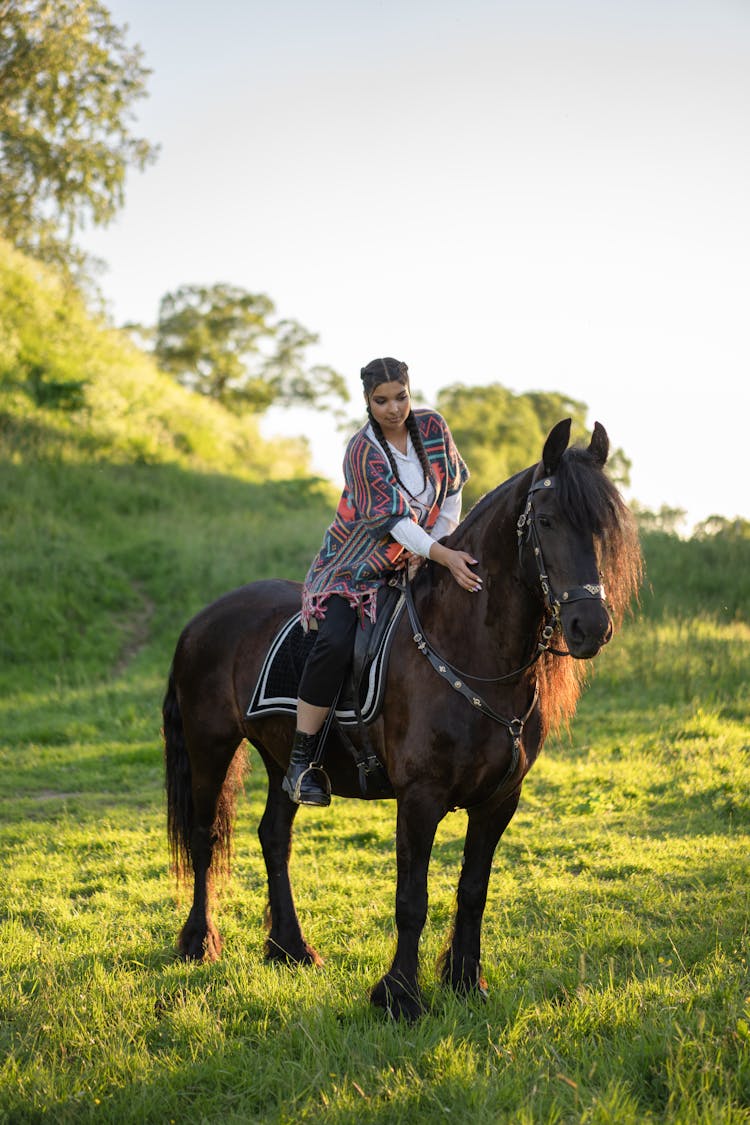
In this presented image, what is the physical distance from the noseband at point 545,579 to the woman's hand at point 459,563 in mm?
220

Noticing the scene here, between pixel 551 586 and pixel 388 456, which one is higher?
pixel 388 456

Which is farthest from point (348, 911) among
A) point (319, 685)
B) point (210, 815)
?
point (319, 685)

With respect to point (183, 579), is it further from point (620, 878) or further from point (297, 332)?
point (297, 332)

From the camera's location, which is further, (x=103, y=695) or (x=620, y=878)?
(x=103, y=695)

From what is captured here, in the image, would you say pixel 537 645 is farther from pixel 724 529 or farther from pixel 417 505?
pixel 724 529

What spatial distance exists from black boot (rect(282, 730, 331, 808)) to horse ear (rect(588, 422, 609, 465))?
1.91 metres

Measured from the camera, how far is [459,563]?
402 centimetres

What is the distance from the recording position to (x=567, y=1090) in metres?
3.14

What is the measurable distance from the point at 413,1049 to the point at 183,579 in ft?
43.4

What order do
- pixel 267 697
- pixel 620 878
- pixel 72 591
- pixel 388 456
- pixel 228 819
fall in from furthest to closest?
pixel 72 591
pixel 620 878
pixel 228 819
pixel 267 697
pixel 388 456

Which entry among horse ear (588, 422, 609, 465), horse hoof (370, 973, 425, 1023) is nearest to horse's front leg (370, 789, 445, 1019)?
horse hoof (370, 973, 425, 1023)

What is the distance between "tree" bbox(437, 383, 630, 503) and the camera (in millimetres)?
45138

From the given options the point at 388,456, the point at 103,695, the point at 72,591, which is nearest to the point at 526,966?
the point at 388,456

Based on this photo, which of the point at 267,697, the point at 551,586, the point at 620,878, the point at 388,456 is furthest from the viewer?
the point at 620,878
